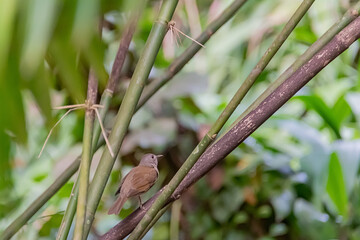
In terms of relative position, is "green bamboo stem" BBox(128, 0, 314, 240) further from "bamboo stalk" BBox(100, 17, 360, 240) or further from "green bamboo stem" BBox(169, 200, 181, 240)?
"green bamboo stem" BBox(169, 200, 181, 240)

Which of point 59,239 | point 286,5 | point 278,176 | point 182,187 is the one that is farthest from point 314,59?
point 286,5

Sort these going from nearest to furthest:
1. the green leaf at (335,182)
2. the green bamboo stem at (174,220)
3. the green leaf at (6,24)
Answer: the green leaf at (6,24) → the green leaf at (335,182) → the green bamboo stem at (174,220)

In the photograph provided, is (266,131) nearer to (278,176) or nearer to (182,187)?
(278,176)

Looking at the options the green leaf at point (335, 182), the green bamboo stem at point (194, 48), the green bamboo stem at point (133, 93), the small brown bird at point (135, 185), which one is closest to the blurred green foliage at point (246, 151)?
the green leaf at point (335, 182)

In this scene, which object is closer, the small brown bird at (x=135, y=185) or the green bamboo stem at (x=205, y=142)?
the green bamboo stem at (x=205, y=142)

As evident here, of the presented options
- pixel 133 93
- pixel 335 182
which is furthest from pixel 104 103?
pixel 335 182

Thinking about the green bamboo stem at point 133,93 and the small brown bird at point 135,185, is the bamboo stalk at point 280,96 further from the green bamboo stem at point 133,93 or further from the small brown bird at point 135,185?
the small brown bird at point 135,185

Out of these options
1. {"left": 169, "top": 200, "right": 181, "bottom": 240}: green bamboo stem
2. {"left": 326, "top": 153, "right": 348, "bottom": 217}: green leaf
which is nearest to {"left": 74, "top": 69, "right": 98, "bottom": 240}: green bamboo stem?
{"left": 326, "top": 153, "right": 348, "bottom": 217}: green leaf
